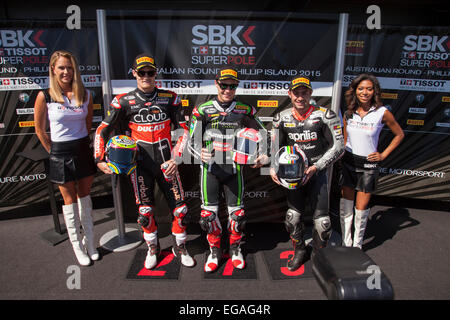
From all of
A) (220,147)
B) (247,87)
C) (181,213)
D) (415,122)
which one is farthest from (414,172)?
(181,213)

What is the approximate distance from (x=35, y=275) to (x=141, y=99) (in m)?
2.10

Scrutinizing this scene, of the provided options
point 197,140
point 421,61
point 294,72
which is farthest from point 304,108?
point 421,61

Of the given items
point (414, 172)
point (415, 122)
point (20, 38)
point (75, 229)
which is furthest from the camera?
point (414, 172)

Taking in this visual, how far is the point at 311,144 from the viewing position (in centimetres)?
262

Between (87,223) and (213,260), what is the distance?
1.39m

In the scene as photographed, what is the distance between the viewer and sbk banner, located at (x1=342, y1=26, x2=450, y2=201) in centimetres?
387

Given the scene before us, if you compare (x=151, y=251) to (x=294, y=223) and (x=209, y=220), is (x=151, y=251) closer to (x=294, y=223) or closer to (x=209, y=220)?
(x=209, y=220)

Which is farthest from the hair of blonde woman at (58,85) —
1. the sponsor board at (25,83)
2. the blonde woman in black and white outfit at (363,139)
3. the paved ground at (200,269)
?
the blonde woman in black and white outfit at (363,139)

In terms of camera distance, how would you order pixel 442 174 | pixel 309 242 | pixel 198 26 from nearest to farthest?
pixel 198 26, pixel 309 242, pixel 442 174

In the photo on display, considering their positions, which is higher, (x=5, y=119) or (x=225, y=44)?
(x=225, y=44)

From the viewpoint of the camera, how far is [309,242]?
3365 millimetres

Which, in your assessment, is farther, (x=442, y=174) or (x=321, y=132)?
(x=442, y=174)

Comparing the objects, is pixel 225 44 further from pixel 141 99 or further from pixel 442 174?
pixel 442 174

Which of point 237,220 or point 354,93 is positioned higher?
point 354,93
